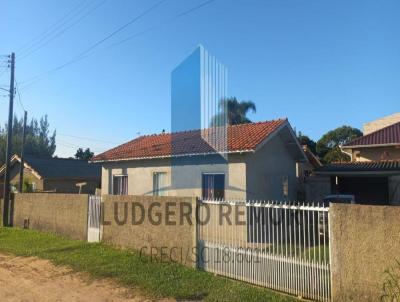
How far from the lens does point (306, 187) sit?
1933cm

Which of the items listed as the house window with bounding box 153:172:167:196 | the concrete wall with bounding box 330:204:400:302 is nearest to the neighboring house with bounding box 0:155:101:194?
the house window with bounding box 153:172:167:196

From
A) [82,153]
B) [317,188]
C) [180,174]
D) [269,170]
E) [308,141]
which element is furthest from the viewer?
[82,153]

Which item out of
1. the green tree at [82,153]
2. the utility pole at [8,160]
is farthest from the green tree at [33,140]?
the utility pole at [8,160]

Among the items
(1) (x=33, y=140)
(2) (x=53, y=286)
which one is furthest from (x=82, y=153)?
(2) (x=53, y=286)

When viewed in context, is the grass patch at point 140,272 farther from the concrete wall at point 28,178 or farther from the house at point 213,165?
the concrete wall at point 28,178

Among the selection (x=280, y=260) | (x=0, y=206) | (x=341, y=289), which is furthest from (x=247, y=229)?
(x=0, y=206)

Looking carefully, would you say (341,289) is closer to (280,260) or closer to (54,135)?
(280,260)

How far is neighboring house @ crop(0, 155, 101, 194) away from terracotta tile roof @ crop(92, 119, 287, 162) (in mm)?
11105

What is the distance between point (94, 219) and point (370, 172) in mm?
11960

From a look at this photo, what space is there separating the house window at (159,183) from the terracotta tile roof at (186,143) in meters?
0.85

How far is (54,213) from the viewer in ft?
49.3

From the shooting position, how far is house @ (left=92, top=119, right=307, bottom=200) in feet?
44.2

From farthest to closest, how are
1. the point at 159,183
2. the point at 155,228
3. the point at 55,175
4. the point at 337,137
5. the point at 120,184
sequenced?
the point at 337,137, the point at 55,175, the point at 120,184, the point at 159,183, the point at 155,228

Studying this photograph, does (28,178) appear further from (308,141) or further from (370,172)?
(308,141)
